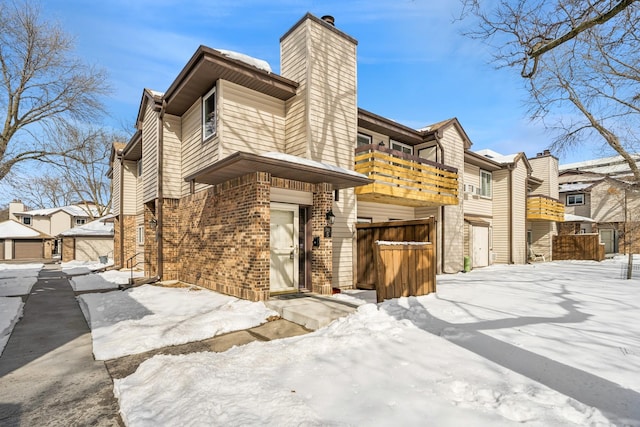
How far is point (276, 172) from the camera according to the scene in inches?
297

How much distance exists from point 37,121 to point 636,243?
4626cm

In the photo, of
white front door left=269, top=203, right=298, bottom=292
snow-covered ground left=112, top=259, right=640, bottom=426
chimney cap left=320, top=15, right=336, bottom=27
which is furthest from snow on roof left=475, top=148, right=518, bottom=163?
white front door left=269, top=203, right=298, bottom=292

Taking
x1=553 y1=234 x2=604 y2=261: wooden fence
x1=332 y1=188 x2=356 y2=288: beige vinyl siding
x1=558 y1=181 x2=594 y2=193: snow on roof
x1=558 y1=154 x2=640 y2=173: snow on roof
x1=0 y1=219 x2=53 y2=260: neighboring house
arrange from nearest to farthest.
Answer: x1=332 y1=188 x2=356 y2=288: beige vinyl siding, x1=553 y1=234 x2=604 y2=261: wooden fence, x1=558 y1=181 x2=594 y2=193: snow on roof, x1=0 y1=219 x2=53 y2=260: neighboring house, x1=558 y1=154 x2=640 y2=173: snow on roof

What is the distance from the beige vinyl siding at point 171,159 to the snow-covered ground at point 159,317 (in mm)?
3807

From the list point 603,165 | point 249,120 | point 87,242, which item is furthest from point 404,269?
point 603,165

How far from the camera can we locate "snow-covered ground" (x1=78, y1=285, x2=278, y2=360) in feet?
16.4

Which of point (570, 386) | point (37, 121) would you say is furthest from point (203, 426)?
point (37, 121)

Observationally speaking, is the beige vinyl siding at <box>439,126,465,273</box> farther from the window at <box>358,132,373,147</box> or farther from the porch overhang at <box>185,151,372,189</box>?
the porch overhang at <box>185,151,372,189</box>

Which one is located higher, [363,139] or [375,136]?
[375,136]

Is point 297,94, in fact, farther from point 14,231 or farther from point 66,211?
point 66,211

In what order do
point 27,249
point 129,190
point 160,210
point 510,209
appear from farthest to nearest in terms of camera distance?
point 27,249 < point 510,209 < point 129,190 < point 160,210

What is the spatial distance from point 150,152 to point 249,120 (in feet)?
17.4

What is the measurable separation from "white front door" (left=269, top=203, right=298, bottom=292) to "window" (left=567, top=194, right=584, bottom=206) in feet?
116

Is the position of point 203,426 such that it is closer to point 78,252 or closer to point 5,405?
point 5,405
